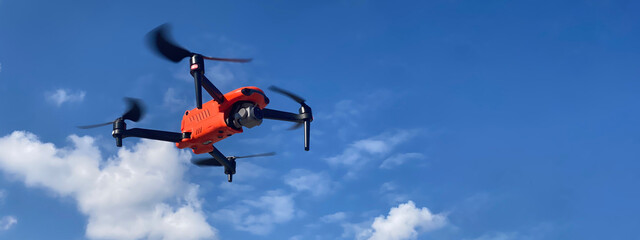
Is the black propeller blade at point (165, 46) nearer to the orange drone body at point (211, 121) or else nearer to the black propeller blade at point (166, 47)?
the black propeller blade at point (166, 47)

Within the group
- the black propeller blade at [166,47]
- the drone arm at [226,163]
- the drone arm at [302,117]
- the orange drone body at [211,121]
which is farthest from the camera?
the drone arm at [226,163]

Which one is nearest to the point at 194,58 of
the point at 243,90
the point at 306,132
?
the point at 243,90

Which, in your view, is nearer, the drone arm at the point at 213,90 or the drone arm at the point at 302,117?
the drone arm at the point at 213,90

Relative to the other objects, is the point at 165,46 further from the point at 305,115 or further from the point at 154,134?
the point at 305,115

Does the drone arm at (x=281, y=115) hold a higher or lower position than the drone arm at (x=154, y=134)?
higher

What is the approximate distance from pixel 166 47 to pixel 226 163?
18428mm

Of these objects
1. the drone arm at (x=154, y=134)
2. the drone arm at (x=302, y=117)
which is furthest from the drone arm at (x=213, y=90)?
the drone arm at (x=154, y=134)

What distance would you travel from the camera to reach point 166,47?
156 feet

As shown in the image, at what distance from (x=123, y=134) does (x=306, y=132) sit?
17.2 meters

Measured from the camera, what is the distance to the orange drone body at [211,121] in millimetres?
51897

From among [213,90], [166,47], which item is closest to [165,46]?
[166,47]

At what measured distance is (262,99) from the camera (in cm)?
5256

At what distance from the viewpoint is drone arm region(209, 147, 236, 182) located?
6041 cm

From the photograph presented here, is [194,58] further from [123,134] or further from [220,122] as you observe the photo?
[123,134]
